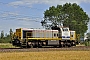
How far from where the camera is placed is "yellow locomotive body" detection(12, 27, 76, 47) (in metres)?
42.4

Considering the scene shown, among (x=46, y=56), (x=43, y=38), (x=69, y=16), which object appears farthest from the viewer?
(x=69, y=16)

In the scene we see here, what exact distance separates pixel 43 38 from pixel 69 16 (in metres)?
47.1

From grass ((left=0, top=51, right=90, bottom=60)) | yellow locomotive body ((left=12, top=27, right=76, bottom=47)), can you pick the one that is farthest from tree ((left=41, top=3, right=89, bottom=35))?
grass ((left=0, top=51, right=90, bottom=60))

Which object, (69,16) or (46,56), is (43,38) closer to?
(46,56)

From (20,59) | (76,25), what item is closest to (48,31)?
(20,59)

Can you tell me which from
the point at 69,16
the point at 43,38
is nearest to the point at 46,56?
the point at 43,38

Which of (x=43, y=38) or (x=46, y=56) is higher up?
(x=43, y=38)

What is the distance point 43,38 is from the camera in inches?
1719

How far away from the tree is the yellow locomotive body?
39.9 m

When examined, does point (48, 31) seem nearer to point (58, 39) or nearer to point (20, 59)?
point (58, 39)

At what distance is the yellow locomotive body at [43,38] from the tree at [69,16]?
3988cm

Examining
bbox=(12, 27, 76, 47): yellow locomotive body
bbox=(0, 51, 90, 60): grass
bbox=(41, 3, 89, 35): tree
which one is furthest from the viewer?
bbox=(41, 3, 89, 35): tree

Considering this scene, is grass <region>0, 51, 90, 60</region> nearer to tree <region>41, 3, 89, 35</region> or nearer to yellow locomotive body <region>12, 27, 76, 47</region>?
yellow locomotive body <region>12, 27, 76, 47</region>

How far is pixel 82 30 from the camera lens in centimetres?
8706
